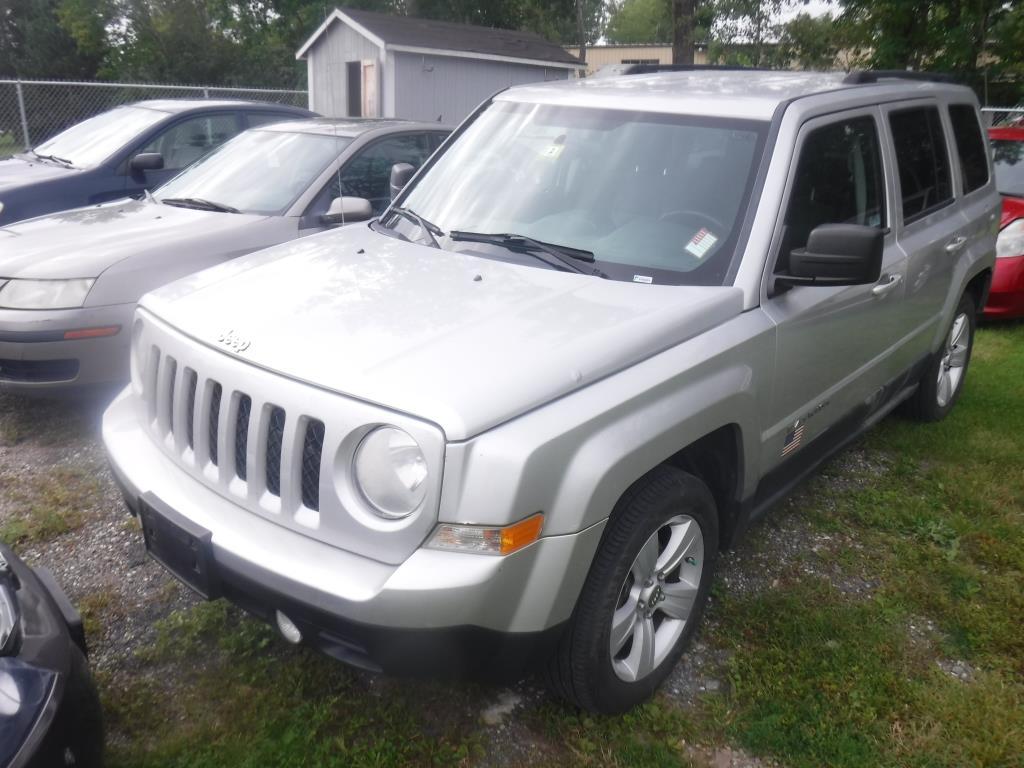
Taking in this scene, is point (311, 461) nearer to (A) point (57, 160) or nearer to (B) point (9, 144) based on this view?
(A) point (57, 160)

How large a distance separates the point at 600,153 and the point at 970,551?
235cm

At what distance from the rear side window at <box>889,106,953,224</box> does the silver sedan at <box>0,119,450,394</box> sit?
103 inches

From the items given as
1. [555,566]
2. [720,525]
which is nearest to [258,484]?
[555,566]

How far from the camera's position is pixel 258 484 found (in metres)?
2.31

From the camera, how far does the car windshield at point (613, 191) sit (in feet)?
9.77

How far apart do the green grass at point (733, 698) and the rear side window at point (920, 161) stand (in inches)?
64.0

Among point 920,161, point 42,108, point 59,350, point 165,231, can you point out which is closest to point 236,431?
point 59,350

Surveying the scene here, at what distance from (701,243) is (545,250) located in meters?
0.54

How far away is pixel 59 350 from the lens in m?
4.38

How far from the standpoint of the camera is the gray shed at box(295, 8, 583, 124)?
20.1 m

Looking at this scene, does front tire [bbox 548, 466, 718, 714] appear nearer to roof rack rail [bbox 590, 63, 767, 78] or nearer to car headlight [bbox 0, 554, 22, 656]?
car headlight [bbox 0, 554, 22, 656]

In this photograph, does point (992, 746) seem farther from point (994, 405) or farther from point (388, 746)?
point (994, 405)

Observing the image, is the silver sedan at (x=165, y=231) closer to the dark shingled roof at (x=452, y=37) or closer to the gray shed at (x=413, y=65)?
the gray shed at (x=413, y=65)

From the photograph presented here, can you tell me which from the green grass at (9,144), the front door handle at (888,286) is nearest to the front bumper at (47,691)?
the front door handle at (888,286)
